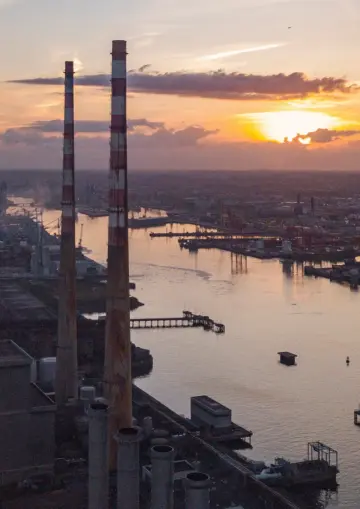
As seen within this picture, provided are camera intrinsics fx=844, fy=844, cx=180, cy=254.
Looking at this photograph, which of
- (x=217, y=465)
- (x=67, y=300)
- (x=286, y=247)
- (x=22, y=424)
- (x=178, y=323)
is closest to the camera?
(x=22, y=424)

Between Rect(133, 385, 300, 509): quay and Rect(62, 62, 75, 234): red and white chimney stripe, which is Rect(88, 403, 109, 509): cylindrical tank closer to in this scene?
Rect(133, 385, 300, 509): quay

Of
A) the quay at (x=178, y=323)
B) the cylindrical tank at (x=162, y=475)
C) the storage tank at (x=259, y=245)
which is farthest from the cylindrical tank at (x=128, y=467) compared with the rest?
the storage tank at (x=259, y=245)

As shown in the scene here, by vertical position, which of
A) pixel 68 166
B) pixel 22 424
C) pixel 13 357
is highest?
pixel 68 166

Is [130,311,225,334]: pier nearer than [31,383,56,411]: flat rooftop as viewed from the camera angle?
No

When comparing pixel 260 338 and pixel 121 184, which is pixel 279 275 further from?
pixel 121 184

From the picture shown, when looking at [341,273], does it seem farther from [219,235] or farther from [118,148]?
[118,148]

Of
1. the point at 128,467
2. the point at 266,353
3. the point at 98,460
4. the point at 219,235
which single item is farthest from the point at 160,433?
the point at 219,235

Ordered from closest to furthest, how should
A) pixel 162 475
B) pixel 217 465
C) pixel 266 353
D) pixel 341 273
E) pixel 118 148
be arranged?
pixel 162 475
pixel 118 148
pixel 217 465
pixel 266 353
pixel 341 273

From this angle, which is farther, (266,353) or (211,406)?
(266,353)

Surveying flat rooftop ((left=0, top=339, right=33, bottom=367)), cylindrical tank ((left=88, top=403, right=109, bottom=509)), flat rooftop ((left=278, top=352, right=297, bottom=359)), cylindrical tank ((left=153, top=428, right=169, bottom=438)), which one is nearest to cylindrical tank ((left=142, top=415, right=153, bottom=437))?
cylindrical tank ((left=153, top=428, right=169, bottom=438))

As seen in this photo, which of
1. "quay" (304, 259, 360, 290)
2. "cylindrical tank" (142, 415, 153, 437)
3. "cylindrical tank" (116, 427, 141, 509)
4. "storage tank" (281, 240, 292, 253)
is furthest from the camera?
"storage tank" (281, 240, 292, 253)
